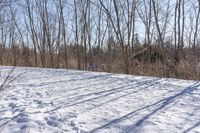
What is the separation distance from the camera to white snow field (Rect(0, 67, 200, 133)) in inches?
128

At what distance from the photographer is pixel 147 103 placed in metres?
4.58

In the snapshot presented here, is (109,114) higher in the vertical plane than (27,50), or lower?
lower

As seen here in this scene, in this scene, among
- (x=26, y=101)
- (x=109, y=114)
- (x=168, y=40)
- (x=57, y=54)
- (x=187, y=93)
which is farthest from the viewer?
(x=57, y=54)

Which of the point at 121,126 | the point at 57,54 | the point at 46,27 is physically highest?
the point at 46,27

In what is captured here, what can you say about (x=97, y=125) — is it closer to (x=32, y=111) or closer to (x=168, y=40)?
(x=32, y=111)

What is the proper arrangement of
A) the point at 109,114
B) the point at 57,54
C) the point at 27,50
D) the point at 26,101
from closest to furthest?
the point at 109,114
the point at 26,101
the point at 57,54
the point at 27,50

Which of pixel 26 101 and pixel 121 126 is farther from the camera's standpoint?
pixel 26 101

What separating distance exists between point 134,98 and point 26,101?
172 centimetres

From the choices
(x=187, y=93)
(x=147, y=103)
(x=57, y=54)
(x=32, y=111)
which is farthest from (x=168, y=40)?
(x=32, y=111)

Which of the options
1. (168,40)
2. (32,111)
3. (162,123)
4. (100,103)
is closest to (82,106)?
(100,103)

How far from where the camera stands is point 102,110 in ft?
13.4

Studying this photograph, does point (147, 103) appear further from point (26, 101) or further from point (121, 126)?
point (26, 101)

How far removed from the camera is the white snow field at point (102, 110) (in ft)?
10.6

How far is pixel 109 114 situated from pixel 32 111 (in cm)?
100
